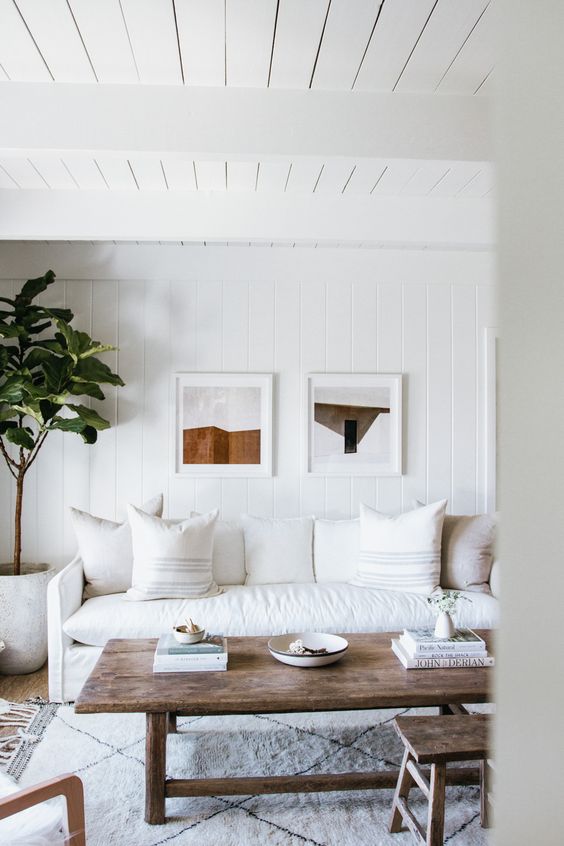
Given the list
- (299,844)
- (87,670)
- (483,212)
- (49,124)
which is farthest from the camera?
(483,212)

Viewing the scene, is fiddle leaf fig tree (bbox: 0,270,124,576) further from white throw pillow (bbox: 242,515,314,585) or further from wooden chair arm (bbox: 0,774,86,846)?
wooden chair arm (bbox: 0,774,86,846)

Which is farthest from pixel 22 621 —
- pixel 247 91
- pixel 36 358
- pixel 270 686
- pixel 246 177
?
pixel 247 91

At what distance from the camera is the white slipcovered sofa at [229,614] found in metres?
3.41

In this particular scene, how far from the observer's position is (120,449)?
4.52 meters

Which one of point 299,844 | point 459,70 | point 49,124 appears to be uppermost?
point 459,70

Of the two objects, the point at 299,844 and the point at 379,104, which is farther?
the point at 379,104

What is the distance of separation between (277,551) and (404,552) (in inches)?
30.5

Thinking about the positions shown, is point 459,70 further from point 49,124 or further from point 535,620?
point 535,620

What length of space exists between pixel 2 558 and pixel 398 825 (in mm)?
3141

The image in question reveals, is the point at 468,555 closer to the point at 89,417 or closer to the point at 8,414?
the point at 89,417

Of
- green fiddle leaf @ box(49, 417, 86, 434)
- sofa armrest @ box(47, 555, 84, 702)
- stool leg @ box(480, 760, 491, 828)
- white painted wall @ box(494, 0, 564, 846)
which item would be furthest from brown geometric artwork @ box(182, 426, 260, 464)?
white painted wall @ box(494, 0, 564, 846)

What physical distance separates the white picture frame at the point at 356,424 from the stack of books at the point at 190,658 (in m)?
2.05

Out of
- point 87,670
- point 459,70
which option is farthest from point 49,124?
point 87,670

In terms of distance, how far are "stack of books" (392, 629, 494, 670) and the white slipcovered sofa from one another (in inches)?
18.0
